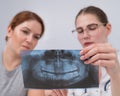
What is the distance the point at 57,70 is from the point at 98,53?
0.13 meters

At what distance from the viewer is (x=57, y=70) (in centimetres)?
65

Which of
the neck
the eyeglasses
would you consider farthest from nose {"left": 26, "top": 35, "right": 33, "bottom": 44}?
the eyeglasses

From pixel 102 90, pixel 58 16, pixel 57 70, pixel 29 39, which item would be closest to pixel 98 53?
pixel 57 70

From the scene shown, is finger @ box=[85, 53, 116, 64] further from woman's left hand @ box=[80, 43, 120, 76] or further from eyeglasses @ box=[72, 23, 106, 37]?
eyeglasses @ box=[72, 23, 106, 37]

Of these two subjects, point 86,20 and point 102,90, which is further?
point 86,20

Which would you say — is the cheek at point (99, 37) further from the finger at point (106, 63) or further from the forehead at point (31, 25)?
the finger at point (106, 63)

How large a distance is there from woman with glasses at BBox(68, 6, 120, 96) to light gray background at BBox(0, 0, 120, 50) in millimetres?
251

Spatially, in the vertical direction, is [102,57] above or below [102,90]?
above

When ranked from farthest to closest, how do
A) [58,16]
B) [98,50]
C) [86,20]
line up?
[58,16], [86,20], [98,50]

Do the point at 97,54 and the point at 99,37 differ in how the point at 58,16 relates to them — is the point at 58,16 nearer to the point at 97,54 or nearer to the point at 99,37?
the point at 99,37

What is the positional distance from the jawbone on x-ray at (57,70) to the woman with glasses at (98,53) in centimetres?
3

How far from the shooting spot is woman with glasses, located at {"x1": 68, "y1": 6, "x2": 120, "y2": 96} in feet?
2.02

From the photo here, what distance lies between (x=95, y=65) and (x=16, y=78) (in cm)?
59

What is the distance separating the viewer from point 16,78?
3.71ft
